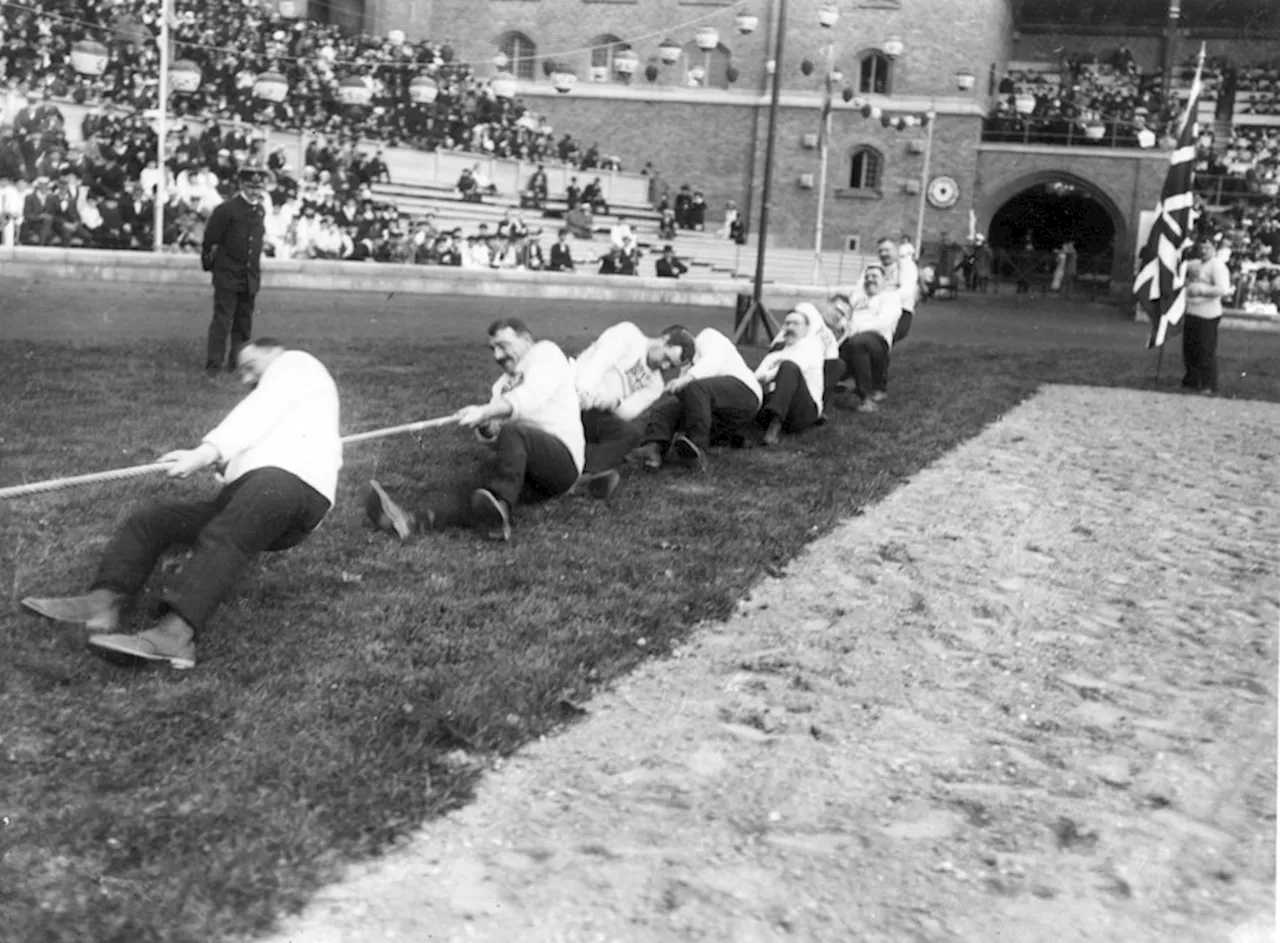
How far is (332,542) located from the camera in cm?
689

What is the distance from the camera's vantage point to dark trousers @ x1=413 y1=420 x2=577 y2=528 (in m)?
7.18

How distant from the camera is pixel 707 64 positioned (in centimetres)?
4262

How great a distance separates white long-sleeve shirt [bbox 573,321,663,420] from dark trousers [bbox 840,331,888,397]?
3.49 meters

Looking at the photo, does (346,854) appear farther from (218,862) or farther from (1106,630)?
(1106,630)

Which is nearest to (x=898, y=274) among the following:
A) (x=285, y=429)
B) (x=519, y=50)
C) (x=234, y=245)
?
(x=234, y=245)

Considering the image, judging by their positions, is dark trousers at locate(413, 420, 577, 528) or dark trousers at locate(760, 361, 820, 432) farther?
dark trousers at locate(760, 361, 820, 432)

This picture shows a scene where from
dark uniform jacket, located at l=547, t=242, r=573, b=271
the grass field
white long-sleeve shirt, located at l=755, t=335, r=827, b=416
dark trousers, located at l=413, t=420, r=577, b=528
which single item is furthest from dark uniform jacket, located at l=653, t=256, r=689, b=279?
dark trousers, located at l=413, t=420, r=577, b=528

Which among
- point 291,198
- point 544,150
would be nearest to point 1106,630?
point 291,198

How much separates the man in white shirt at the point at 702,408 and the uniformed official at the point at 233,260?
4.33m

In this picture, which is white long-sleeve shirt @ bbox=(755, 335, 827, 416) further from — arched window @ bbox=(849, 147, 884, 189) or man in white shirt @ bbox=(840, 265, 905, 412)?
arched window @ bbox=(849, 147, 884, 189)

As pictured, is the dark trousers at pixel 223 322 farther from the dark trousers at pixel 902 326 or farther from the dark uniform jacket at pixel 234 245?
the dark trousers at pixel 902 326

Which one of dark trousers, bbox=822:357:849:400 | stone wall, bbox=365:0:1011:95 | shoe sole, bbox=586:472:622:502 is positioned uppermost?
stone wall, bbox=365:0:1011:95

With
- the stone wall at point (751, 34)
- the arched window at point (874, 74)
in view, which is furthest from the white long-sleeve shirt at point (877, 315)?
the arched window at point (874, 74)

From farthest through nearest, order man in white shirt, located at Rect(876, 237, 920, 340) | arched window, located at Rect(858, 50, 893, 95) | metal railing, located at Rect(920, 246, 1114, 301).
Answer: arched window, located at Rect(858, 50, 893, 95) → metal railing, located at Rect(920, 246, 1114, 301) → man in white shirt, located at Rect(876, 237, 920, 340)
